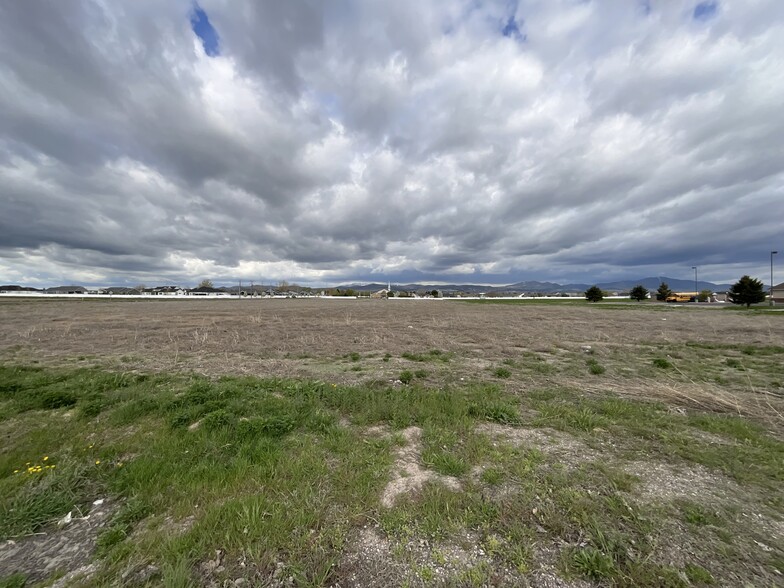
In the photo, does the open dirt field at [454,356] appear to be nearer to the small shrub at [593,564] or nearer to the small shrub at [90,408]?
the small shrub at [90,408]

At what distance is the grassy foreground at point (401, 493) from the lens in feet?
10.2

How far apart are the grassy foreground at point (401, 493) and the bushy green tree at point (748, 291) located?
6759cm

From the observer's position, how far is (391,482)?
14.5ft

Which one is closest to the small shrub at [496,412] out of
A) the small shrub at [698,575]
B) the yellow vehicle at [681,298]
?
the small shrub at [698,575]

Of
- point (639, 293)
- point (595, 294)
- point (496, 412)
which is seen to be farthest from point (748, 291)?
point (496, 412)

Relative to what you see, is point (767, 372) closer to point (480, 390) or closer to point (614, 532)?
point (480, 390)

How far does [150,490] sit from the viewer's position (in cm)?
440

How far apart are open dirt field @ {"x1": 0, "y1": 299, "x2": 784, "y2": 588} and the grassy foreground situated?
25 mm

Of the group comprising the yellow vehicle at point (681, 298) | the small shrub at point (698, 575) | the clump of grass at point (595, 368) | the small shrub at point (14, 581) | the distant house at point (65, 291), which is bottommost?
the yellow vehicle at point (681, 298)

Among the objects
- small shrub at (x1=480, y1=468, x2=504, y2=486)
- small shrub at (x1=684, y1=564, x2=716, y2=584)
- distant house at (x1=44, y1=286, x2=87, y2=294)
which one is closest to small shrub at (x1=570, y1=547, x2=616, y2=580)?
small shrub at (x1=684, y1=564, x2=716, y2=584)

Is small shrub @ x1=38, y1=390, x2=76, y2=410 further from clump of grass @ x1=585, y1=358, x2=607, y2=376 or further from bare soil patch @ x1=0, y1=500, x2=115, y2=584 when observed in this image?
clump of grass @ x1=585, y1=358, x2=607, y2=376

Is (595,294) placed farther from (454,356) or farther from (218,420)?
(218,420)

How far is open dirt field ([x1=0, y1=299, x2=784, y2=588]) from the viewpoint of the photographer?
10.2 feet

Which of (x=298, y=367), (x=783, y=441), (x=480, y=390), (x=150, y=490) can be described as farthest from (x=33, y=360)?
(x=783, y=441)
